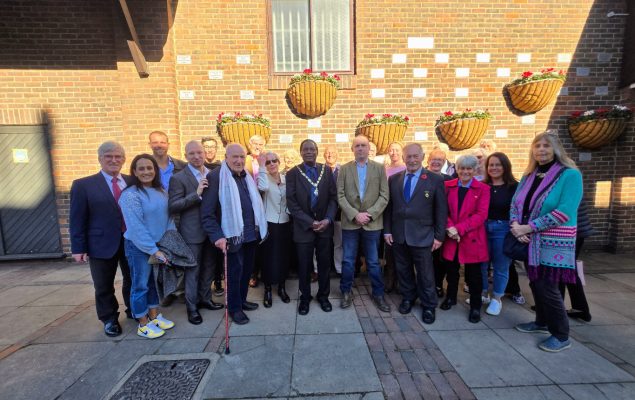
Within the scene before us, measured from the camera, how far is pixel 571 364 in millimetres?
2447

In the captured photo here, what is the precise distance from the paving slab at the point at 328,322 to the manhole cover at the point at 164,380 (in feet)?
3.29

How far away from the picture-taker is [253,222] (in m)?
3.24

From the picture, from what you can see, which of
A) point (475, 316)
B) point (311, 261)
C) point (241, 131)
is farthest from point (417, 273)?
point (241, 131)

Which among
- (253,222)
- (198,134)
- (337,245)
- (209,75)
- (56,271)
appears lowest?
(56,271)

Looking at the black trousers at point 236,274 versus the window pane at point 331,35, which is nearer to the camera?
the black trousers at point 236,274

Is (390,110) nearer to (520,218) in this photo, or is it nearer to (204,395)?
(520,218)

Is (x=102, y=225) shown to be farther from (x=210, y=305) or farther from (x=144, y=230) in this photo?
(x=210, y=305)

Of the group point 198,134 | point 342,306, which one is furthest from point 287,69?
point 342,306

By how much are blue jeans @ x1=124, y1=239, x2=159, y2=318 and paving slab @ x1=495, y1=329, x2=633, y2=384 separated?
11.7 ft

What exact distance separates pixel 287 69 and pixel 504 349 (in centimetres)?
520

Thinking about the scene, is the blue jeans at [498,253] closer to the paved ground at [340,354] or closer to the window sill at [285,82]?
the paved ground at [340,354]

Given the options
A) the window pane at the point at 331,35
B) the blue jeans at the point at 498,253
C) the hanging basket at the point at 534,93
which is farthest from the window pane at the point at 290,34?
the blue jeans at the point at 498,253

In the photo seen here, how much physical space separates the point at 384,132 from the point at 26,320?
5.46 metres

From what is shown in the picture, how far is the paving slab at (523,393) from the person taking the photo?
2.10 metres
